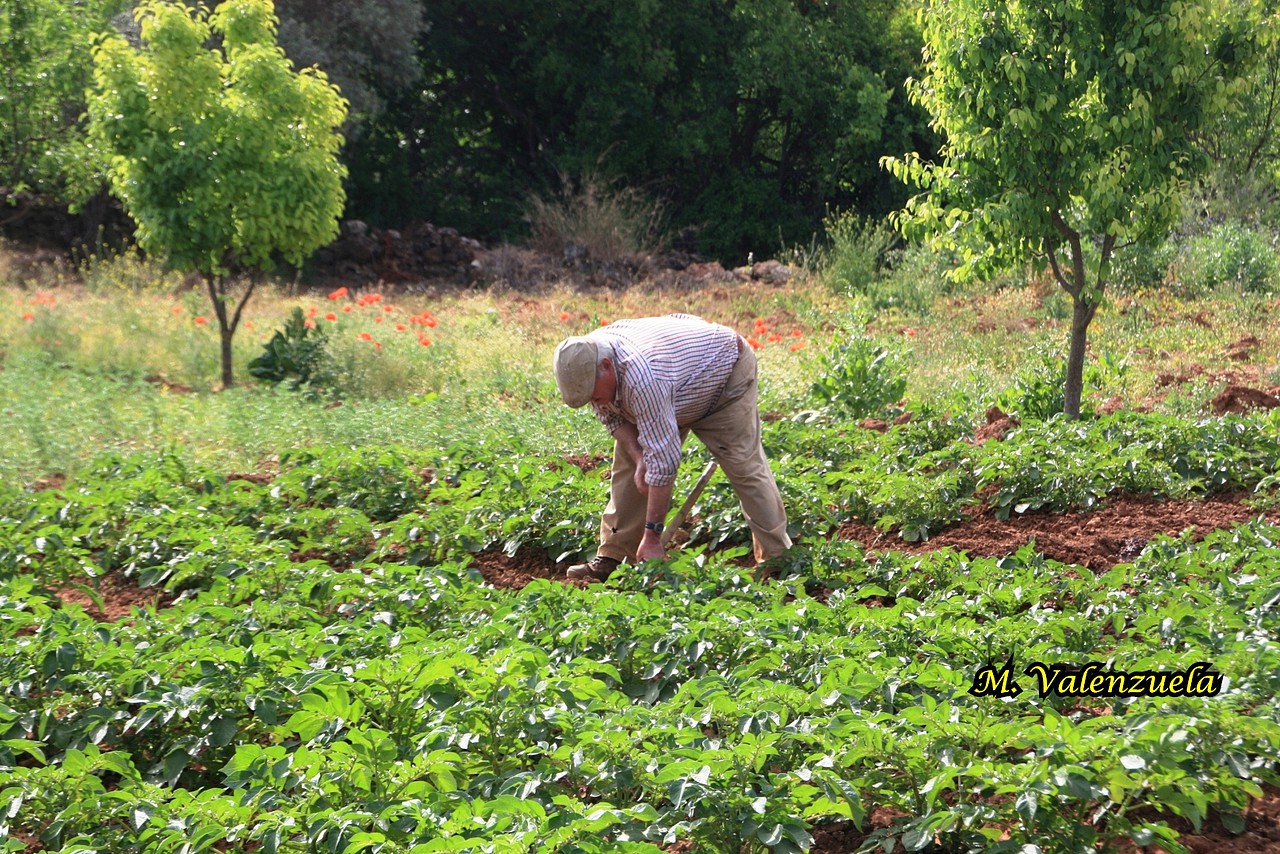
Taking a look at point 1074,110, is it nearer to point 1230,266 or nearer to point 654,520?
point 654,520

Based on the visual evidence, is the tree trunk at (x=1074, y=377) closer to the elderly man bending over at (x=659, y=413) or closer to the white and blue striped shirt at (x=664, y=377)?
the elderly man bending over at (x=659, y=413)

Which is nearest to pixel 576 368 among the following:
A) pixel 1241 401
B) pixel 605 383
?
pixel 605 383

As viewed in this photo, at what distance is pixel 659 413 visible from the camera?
5.00m

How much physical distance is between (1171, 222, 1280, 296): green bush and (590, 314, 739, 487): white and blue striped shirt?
9.74 metres

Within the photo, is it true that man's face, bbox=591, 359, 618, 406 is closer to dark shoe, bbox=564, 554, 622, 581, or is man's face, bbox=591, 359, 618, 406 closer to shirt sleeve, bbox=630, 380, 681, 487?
shirt sleeve, bbox=630, 380, 681, 487

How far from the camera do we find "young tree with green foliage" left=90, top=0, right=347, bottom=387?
10898mm

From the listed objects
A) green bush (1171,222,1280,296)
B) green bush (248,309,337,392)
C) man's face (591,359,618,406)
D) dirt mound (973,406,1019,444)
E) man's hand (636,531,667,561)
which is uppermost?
man's face (591,359,618,406)

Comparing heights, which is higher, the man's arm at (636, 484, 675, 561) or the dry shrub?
the man's arm at (636, 484, 675, 561)

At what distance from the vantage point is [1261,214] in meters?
17.0

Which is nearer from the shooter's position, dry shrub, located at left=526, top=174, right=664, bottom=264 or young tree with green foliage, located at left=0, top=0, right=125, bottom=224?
young tree with green foliage, located at left=0, top=0, right=125, bottom=224

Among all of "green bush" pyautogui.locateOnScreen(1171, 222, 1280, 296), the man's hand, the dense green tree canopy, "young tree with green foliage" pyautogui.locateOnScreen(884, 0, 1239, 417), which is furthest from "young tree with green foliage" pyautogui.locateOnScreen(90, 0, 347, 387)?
the dense green tree canopy

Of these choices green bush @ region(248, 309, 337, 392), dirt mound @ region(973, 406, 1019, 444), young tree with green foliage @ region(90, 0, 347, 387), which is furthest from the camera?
green bush @ region(248, 309, 337, 392)

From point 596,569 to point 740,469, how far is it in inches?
32.6

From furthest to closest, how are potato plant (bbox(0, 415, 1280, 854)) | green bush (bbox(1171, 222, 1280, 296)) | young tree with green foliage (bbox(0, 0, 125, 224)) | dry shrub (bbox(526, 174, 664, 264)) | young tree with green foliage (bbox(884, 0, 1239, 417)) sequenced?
dry shrub (bbox(526, 174, 664, 264)) → young tree with green foliage (bbox(0, 0, 125, 224)) → green bush (bbox(1171, 222, 1280, 296)) → young tree with green foliage (bbox(884, 0, 1239, 417)) → potato plant (bbox(0, 415, 1280, 854))
